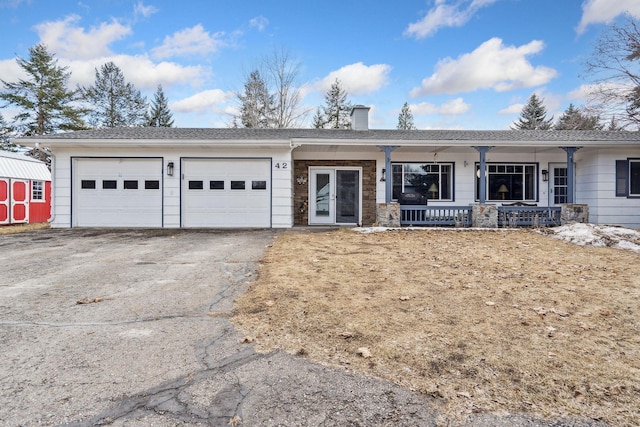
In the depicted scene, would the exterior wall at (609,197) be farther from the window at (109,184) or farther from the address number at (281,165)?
the window at (109,184)

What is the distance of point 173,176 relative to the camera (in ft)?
36.8

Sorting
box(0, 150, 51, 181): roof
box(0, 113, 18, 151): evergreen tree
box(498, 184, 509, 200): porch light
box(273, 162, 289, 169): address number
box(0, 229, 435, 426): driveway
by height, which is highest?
box(0, 113, 18, 151): evergreen tree

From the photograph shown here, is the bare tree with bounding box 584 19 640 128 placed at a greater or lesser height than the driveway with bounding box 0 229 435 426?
greater

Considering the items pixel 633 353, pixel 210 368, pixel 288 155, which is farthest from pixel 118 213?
pixel 633 353

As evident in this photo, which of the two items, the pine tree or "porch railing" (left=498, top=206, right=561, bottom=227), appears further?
the pine tree

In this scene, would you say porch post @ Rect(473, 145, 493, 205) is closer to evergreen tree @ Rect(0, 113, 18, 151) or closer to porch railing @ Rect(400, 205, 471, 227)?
porch railing @ Rect(400, 205, 471, 227)

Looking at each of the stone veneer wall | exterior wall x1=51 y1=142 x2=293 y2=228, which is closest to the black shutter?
the stone veneer wall

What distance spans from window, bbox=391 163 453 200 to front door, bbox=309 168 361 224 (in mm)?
1494

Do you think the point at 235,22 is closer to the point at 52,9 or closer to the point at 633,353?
the point at 52,9

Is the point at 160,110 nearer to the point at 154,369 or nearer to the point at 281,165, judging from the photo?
the point at 281,165

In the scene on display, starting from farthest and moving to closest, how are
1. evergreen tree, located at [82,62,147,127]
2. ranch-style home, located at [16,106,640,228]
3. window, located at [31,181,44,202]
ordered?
evergreen tree, located at [82,62,147,127], window, located at [31,181,44,202], ranch-style home, located at [16,106,640,228]

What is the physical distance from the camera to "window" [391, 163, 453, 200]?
12.7m

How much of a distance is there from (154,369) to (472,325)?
97.1 inches

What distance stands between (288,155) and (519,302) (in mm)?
8669
